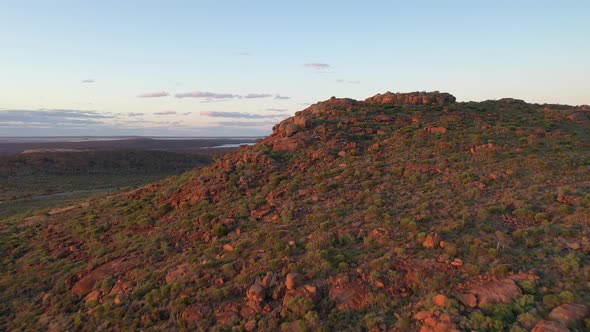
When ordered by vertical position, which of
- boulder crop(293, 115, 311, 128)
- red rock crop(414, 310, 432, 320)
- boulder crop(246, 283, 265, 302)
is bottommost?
boulder crop(246, 283, 265, 302)

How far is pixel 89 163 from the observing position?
3177 inches

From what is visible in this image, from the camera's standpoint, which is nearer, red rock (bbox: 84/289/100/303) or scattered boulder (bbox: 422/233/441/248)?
scattered boulder (bbox: 422/233/441/248)

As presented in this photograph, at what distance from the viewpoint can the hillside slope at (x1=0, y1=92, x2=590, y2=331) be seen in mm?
11039

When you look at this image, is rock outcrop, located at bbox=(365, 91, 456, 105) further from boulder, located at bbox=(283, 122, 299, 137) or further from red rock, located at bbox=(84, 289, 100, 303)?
red rock, located at bbox=(84, 289, 100, 303)

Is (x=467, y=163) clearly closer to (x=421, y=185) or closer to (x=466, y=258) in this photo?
(x=421, y=185)

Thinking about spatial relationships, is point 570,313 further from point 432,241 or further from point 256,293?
point 256,293

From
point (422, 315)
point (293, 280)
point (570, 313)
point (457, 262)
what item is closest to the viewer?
point (570, 313)

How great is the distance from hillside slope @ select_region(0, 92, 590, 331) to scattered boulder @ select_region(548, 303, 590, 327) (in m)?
0.03

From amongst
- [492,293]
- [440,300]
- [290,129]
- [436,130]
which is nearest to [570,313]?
[492,293]

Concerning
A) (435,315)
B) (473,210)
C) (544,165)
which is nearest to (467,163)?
(544,165)

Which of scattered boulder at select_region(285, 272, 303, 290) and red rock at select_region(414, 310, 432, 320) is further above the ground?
scattered boulder at select_region(285, 272, 303, 290)

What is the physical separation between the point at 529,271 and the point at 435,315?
11.7 ft

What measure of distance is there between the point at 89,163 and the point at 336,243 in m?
79.2

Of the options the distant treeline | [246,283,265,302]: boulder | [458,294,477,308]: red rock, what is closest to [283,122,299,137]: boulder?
[246,283,265,302]: boulder
